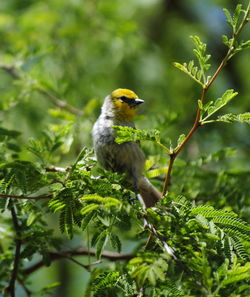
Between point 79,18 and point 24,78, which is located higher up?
point 79,18

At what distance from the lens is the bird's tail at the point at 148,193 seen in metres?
4.36

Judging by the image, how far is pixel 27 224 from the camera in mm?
3492

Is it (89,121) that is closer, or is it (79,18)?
(89,121)

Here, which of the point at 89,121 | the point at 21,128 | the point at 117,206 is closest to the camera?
the point at 117,206

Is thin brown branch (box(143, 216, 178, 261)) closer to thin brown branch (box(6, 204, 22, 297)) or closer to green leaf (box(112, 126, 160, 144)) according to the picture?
green leaf (box(112, 126, 160, 144))

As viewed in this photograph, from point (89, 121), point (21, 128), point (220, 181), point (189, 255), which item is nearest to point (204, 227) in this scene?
point (189, 255)

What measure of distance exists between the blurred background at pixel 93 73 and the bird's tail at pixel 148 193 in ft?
1.38

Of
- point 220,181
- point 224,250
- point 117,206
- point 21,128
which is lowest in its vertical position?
point 21,128

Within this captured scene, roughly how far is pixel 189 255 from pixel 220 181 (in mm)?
1845

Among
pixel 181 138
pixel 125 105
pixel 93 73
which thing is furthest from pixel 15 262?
pixel 93 73

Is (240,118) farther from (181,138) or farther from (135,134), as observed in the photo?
(135,134)

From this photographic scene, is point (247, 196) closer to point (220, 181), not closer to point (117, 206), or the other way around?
point (220, 181)

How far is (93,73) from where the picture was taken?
6.77 meters

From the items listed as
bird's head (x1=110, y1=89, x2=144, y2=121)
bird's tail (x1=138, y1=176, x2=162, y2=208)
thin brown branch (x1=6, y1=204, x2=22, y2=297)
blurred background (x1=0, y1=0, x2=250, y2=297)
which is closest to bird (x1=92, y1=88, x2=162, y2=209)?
bird's tail (x1=138, y1=176, x2=162, y2=208)
